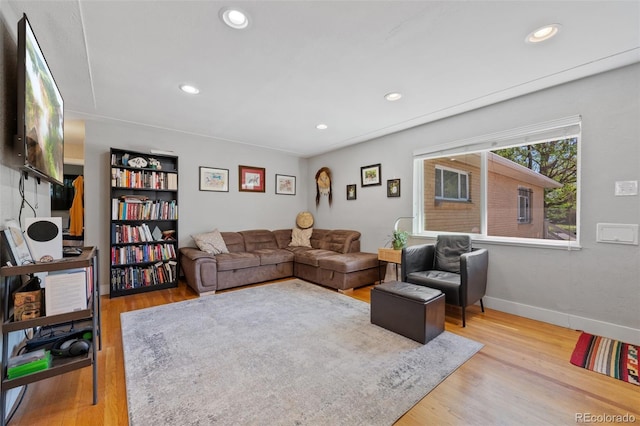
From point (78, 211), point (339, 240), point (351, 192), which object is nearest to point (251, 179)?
point (351, 192)

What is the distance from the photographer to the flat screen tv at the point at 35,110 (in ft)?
4.41

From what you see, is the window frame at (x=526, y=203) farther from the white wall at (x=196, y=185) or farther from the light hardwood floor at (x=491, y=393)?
the white wall at (x=196, y=185)

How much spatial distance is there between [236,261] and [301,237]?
1.68 metres

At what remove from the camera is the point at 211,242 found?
4.20 metres

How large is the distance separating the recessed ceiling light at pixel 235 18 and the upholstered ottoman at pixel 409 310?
2450mm

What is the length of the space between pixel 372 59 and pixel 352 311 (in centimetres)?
257

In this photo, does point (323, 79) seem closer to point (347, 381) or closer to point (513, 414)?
point (347, 381)

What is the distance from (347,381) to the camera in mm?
1738

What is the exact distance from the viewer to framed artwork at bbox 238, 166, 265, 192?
496 cm

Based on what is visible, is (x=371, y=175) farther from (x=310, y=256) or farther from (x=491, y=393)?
(x=491, y=393)

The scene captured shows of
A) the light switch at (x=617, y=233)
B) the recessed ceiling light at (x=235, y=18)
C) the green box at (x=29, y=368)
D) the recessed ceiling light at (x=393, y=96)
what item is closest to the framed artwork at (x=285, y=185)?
the recessed ceiling light at (x=393, y=96)

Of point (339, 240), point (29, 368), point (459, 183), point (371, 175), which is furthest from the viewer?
point (339, 240)

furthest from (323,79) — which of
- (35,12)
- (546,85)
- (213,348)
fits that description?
(213,348)

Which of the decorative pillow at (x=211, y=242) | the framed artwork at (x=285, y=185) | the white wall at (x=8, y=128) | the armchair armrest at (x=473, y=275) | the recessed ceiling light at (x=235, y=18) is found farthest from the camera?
the framed artwork at (x=285, y=185)
